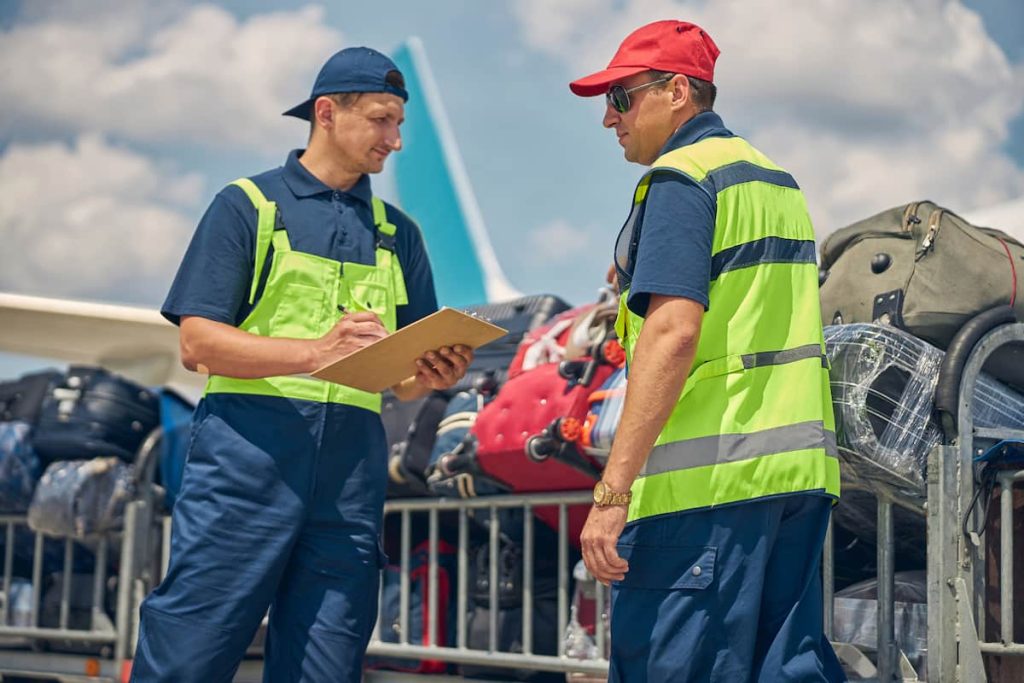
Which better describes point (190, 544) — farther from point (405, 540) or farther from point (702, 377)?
point (405, 540)

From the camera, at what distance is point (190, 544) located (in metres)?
3.66

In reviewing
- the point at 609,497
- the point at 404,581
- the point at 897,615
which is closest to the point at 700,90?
the point at 609,497

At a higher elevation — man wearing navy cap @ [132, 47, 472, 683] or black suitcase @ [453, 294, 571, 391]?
black suitcase @ [453, 294, 571, 391]

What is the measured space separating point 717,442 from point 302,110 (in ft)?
5.97

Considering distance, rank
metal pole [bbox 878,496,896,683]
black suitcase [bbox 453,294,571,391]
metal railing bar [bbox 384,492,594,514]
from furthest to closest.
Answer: black suitcase [bbox 453,294,571,391]
metal railing bar [bbox 384,492,594,514]
metal pole [bbox 878,496,896,683]

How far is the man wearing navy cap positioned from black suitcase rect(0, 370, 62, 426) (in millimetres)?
3947

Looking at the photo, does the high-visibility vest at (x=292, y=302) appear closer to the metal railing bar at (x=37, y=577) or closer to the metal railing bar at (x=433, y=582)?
Answer: the metal railing bar at (x=433, y=582)

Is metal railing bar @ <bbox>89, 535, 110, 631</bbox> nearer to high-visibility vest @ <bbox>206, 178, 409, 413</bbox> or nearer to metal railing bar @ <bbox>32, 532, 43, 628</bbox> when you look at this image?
metal railing bar @ <bbox>32, 532, 43, 628</bbox>

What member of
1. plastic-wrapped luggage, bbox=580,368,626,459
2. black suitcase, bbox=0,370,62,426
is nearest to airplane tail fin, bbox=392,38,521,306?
black suitcase, bbox=0,370,62,426

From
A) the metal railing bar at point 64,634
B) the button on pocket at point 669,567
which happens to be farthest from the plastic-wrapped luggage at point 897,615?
the metal railing bar at point 64,634

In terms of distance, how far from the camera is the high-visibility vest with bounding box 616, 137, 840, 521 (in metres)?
2.93

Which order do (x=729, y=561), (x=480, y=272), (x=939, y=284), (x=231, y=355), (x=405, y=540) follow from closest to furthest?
(x=729, y=561)
(x=231, y=355)
(x=939, y=284)
(x=405, y=540)
(x=480, y=272)

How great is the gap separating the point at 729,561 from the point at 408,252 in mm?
1685

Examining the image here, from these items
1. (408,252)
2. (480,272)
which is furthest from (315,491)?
(480,272)
